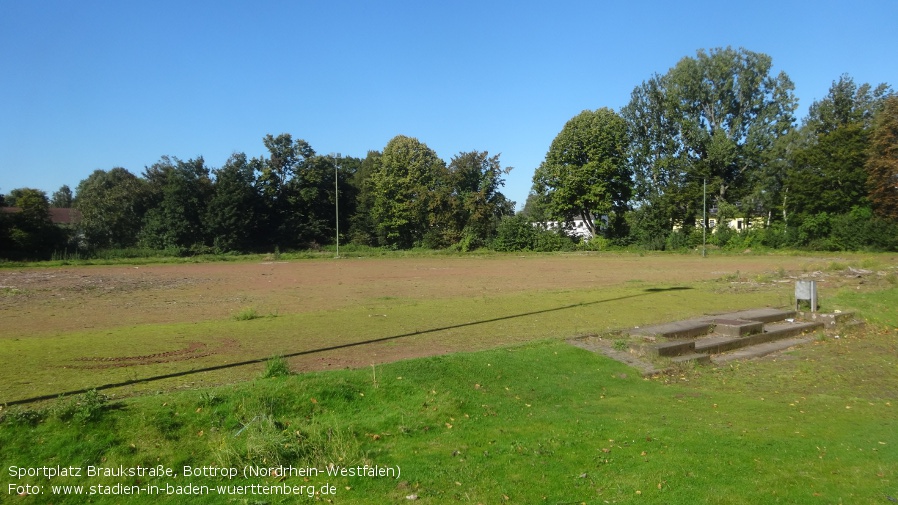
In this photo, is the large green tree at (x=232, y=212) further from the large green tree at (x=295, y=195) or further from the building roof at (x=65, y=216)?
the building roof at (x=65, y=216)

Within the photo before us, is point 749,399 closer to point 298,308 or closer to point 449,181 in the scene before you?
point 298,308

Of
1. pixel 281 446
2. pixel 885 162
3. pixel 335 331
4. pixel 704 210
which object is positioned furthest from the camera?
pixel 704 210

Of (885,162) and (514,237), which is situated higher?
(885,162)

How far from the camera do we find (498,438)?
521 centimetres

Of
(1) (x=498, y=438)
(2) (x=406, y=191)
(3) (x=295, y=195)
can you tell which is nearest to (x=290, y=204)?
(3) (x=295, y=195)

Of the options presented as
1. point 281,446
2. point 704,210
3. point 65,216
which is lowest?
point 281,446

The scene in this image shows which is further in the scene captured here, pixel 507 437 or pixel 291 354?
pixel 291 354

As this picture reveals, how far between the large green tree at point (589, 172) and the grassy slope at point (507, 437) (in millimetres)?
49530

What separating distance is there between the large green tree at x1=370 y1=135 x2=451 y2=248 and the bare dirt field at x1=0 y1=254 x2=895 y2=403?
3163cm

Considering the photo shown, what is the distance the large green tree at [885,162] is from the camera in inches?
1622

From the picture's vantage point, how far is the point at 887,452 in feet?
15.9

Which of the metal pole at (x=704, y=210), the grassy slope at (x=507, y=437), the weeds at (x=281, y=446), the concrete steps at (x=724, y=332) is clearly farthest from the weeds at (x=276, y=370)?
the metal pole at (x=704, y=210)

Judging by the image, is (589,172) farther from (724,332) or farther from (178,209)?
(724,332)

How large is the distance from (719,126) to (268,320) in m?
54.2
